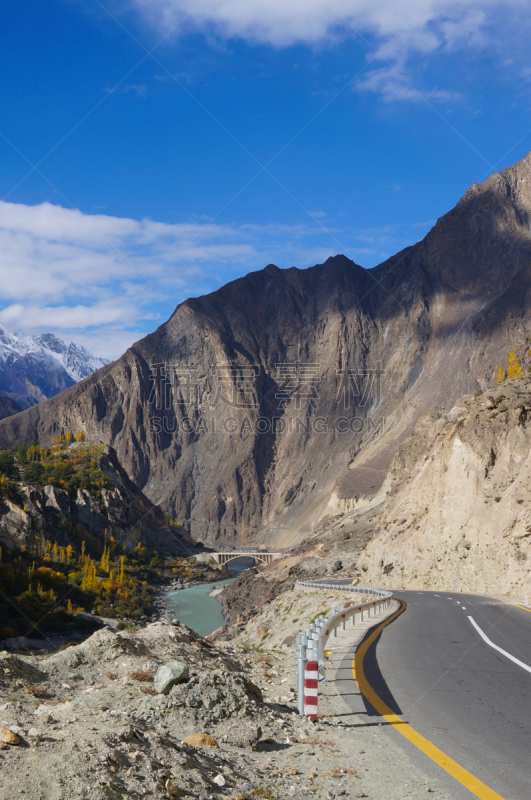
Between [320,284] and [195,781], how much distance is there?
189763 mm

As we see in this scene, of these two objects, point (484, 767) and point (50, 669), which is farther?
point (50, 669)

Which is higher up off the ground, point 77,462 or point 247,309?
point 247,309

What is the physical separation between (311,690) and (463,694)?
2480 millimetres

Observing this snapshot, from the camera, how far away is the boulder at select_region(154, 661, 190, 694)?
25.7ft

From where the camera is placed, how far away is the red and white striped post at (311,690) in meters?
7.65

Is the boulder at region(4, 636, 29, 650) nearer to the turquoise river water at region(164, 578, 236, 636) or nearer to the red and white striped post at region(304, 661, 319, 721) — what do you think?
the turquoise river water at region(164, 578, 236, 636)

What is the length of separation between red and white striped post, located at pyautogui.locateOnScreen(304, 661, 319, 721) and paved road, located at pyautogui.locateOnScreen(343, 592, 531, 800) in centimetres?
66

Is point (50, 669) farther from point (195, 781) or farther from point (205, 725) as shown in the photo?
point (195, 781)

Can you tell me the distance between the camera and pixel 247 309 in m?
193

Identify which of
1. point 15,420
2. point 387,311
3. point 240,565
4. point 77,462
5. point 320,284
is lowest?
point 240,565

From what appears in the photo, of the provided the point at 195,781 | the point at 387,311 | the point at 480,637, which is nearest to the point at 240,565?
the point at 387,311

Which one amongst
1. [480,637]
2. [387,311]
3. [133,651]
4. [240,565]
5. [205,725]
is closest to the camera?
[205,725]

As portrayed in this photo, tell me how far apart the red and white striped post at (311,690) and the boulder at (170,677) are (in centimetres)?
155

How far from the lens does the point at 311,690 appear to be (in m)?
7.71
